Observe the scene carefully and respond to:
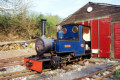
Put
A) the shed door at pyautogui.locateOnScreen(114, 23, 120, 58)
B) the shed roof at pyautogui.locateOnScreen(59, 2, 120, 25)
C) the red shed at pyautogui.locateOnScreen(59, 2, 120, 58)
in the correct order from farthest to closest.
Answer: the shed roof at pyautogui.locateOnScreen(59, 2, 120, 25), the red shed at pyautogui.locateOnScreen(59, 2, 120, 58), the shed door at pyautogui.locateOnScreen(114, 23, 120, 58)

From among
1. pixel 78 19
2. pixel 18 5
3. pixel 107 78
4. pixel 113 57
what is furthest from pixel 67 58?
pixel 18 5

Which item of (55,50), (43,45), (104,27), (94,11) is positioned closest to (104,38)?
(104,27)

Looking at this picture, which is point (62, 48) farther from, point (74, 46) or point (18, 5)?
point (18, 5)

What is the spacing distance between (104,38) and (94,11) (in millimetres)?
2655

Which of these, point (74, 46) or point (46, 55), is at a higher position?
point (74, 46)

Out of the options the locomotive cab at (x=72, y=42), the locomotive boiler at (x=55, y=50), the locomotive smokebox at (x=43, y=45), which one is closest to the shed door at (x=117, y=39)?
the locomotive cab at (x=72, y=42)

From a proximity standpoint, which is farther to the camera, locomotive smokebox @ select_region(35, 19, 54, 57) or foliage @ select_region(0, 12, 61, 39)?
foliage @ select_region(0, 12, 61, 39)

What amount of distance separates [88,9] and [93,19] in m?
1.14

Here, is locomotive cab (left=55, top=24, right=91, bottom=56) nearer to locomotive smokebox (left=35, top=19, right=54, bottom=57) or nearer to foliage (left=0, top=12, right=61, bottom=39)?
locomotive smokebox (left=35, top=19, right=54, bottom=57)

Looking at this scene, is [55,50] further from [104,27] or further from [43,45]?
[104,27]

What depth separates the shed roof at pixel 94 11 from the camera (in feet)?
28.4

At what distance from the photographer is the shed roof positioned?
8.66 m

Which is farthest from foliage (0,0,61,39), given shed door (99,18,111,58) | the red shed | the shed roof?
shed door (99,18,111,58)

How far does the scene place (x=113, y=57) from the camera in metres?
8.44
